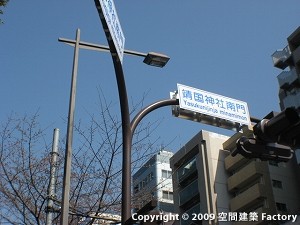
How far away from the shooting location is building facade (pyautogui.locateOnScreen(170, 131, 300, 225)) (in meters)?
32.3

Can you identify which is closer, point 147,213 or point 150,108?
point 147,213

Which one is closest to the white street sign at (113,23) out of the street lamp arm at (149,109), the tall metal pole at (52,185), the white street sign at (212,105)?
the street lamp arm at (149,109)

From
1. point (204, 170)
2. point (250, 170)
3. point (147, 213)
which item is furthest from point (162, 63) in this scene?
point (204, 170)

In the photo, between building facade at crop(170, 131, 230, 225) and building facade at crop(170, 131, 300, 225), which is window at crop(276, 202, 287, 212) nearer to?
building facade at crop(170, 131, 300, 225)

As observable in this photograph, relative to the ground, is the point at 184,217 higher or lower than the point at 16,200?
higher

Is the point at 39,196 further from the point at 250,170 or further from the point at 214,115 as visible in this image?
the point at 250,170

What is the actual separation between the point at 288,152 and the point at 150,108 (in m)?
3.46

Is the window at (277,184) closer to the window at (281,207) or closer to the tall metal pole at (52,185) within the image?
the window at (281,207)

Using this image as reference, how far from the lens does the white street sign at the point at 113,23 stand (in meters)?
5.99

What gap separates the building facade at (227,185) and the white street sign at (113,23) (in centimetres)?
2468

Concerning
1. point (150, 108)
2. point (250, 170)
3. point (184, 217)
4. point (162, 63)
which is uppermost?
point (250, 170)

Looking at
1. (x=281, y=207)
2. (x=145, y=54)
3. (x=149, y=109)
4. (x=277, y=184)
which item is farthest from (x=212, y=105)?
(x=277, y=184)

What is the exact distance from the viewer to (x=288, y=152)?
4539mm

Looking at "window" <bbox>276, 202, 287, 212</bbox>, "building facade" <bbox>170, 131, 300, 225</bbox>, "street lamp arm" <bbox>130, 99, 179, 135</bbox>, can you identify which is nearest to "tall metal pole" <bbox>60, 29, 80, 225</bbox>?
"street lamp arm" <bbox>130, 99, 179, 135</bbox>
